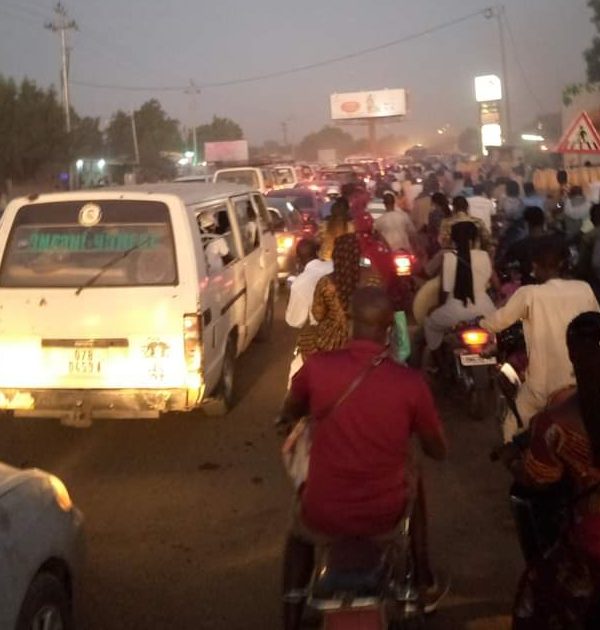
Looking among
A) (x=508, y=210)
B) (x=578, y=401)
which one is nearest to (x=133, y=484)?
(x=578, y=401)

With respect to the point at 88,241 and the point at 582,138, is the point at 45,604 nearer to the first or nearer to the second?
the point at 88,241

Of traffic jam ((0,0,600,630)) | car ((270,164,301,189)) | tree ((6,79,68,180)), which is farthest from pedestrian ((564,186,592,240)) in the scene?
tree ((6,79,68,180))

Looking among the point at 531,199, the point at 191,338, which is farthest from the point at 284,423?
the point at 531,199

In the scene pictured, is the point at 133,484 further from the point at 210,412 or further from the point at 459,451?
the point at 459,451

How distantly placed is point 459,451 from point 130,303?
2680 mm

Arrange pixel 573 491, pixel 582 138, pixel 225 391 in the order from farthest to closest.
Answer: pixel 582 138 < pixel 225 391 < pixel 573 491

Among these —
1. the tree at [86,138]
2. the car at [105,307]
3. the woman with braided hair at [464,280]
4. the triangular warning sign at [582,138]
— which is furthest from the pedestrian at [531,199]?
the tree at [86,138]

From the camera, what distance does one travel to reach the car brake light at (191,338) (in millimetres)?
6973

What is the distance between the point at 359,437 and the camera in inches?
138

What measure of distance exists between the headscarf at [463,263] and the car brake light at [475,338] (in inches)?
19.2

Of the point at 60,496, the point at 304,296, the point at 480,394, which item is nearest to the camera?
the point at 60,496

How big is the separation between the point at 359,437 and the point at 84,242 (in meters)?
4.40

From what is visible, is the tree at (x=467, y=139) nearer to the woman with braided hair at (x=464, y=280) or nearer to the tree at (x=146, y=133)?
the tree at (x=146, y=133)

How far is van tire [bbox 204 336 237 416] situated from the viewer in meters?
8.16
